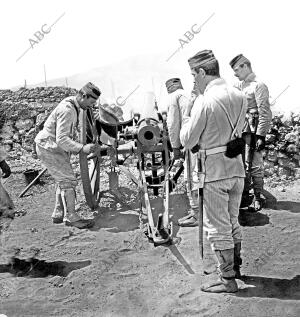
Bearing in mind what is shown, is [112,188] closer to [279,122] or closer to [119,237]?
[119,237]

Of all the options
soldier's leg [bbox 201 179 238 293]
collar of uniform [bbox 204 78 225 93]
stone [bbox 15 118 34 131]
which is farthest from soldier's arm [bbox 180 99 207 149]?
stone [bbox 15 118 34 131]

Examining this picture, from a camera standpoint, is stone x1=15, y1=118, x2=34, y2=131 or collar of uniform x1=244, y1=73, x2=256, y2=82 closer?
collar of uniform x1=244, y1=73, x2=256, y2=82

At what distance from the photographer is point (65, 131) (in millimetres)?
5719

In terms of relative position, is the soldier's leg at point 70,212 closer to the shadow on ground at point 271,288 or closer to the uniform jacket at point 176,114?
the uniform jacket at point 176,114

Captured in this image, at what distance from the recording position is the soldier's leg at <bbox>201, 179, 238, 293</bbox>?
367 cm

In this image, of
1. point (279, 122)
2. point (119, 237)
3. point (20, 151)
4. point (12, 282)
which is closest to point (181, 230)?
point (119, 237)

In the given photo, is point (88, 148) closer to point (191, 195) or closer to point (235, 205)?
point (191, 195)

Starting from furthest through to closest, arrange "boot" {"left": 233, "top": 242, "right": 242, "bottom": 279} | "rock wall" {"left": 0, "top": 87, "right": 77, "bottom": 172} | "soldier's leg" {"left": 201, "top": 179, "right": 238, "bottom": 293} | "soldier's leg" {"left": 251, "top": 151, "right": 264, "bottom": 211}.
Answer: "rock wall" {"left": 0, "top": 87, "right": 77, "bottom": 172} → "soldier's leg" {"left": 251, "top": 151, "right": 264, "bottom": 211} → "boot" {"left": 233, "top": 242, "right": 242, "bottom": 279} → "soldier's leg" {"left": 201, "top": 179, "right": 238, "bottom": 293}

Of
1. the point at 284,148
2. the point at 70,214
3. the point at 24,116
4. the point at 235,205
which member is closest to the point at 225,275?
the point at 235,205

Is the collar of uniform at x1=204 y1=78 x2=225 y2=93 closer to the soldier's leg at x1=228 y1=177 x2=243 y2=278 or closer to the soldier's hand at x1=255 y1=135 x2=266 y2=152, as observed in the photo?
the soldier's leg at x1=228 y1=177 x2=243 y2=278

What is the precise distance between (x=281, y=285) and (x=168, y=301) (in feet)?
3.39

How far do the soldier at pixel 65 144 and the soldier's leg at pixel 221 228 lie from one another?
8.33 feet

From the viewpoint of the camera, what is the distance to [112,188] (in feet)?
22.5

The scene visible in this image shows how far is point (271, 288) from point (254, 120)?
9.04ft
